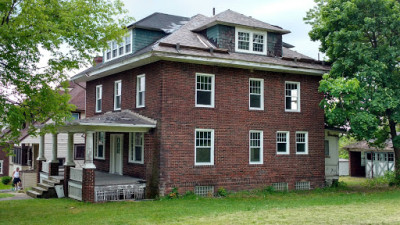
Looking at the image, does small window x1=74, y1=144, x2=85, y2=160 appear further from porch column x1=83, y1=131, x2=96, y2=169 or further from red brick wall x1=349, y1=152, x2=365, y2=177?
red brick wall x1=349, y1=152, x2=365, y2=177

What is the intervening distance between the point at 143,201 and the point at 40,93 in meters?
6.28

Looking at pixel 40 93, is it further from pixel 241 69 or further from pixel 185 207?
pixel 241 69

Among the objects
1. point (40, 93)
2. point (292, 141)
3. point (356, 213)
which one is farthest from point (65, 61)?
A: point (292, 141)

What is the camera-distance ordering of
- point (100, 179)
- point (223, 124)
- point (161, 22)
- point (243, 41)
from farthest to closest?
point (161, 22) → point (243, 41) → point (223, 124) → point (100, 179)

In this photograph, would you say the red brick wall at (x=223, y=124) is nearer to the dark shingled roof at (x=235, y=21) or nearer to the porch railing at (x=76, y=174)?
the dark shingled roof at (x=235, y=21)

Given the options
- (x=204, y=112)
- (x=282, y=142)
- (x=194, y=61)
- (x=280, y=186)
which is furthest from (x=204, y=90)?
(x=280, y=186)

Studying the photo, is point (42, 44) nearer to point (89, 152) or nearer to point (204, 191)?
point (89, 152)

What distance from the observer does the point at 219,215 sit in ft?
48.2

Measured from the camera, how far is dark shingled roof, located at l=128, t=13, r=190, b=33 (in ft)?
76.3

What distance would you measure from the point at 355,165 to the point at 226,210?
24730 millimetres

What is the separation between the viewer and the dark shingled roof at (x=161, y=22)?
915 inches

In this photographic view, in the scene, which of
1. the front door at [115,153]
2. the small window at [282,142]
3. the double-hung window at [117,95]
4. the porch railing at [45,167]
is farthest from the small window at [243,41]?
the porch railing at [45,167]

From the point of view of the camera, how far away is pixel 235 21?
22.4 m

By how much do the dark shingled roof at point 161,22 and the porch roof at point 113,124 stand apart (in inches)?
188
